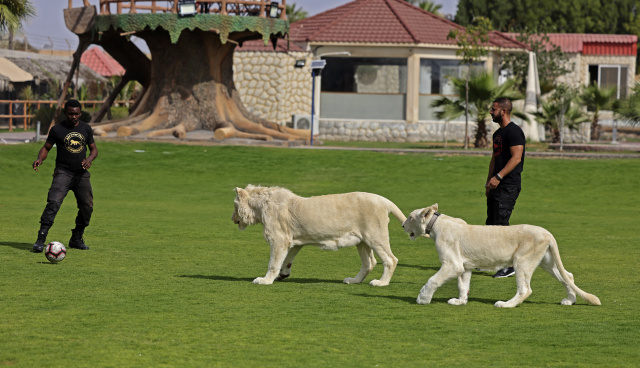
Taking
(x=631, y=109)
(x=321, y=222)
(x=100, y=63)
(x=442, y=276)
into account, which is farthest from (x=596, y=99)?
(x=100, y=63)

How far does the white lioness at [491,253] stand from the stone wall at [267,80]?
33.6 meters

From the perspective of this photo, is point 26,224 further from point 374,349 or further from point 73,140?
point 374,349

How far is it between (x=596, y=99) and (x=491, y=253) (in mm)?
34885

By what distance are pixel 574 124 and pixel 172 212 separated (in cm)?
2190

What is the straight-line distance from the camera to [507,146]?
11.7m

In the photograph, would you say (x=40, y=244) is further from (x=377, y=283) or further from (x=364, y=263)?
(x=377, y=283)

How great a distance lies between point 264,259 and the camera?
13.6 m

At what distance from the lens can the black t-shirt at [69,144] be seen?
13234 mm

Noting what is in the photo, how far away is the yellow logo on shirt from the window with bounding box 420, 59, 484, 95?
99.8 ft

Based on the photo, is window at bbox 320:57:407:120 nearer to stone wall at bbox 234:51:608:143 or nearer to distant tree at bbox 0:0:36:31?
stone wall at bbox 234:51:608:143

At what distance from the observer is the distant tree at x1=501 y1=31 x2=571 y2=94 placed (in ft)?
150

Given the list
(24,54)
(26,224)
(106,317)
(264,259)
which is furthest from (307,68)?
(106,317)

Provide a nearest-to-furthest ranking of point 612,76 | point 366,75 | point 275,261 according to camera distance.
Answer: point 275,261 → point 366,75 → point 612,76

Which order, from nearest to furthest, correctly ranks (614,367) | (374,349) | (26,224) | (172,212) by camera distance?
(614,367)
(374,349)
(26,224)
(172,212)
